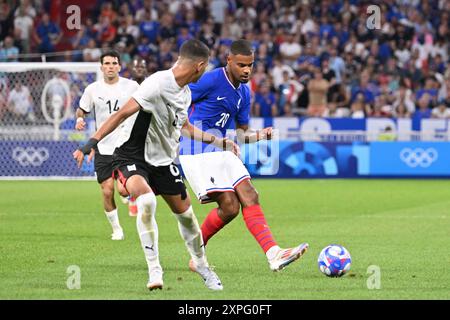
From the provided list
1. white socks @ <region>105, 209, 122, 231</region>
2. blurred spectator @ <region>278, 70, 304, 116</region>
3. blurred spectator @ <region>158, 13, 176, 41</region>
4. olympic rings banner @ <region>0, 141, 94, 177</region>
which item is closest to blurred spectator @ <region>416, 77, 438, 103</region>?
blurred spectator @ <region>278, 70, 304, 116</region>

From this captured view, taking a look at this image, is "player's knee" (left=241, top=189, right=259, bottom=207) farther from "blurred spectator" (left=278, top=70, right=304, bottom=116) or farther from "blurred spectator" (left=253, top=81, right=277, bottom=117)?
"blurred spectator" (left=278, top=70, right=304, bottom=116)

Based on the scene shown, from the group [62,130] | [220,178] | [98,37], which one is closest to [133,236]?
[220,178]

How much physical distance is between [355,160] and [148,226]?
16920mm

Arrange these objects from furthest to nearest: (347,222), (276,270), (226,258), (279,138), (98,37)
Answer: (98,37) < (279,138) < (347,222) < (226,258) < (276,270)

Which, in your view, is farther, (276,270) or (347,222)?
(347,222)

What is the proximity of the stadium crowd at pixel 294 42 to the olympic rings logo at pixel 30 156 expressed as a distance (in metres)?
4.67

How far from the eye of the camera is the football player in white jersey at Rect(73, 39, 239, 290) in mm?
8375

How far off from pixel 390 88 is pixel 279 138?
4636 millimetres

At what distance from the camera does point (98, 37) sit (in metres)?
29.9

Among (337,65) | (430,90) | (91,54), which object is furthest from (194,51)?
(337,65)

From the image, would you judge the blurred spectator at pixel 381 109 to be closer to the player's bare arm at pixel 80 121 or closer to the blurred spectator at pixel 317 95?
the blurred spectator at pixel 317 95

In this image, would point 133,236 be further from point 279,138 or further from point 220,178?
point 279,138

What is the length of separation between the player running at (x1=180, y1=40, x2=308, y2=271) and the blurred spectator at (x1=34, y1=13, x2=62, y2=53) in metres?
19.8

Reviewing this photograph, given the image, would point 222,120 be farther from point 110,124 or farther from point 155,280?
point 155,280
